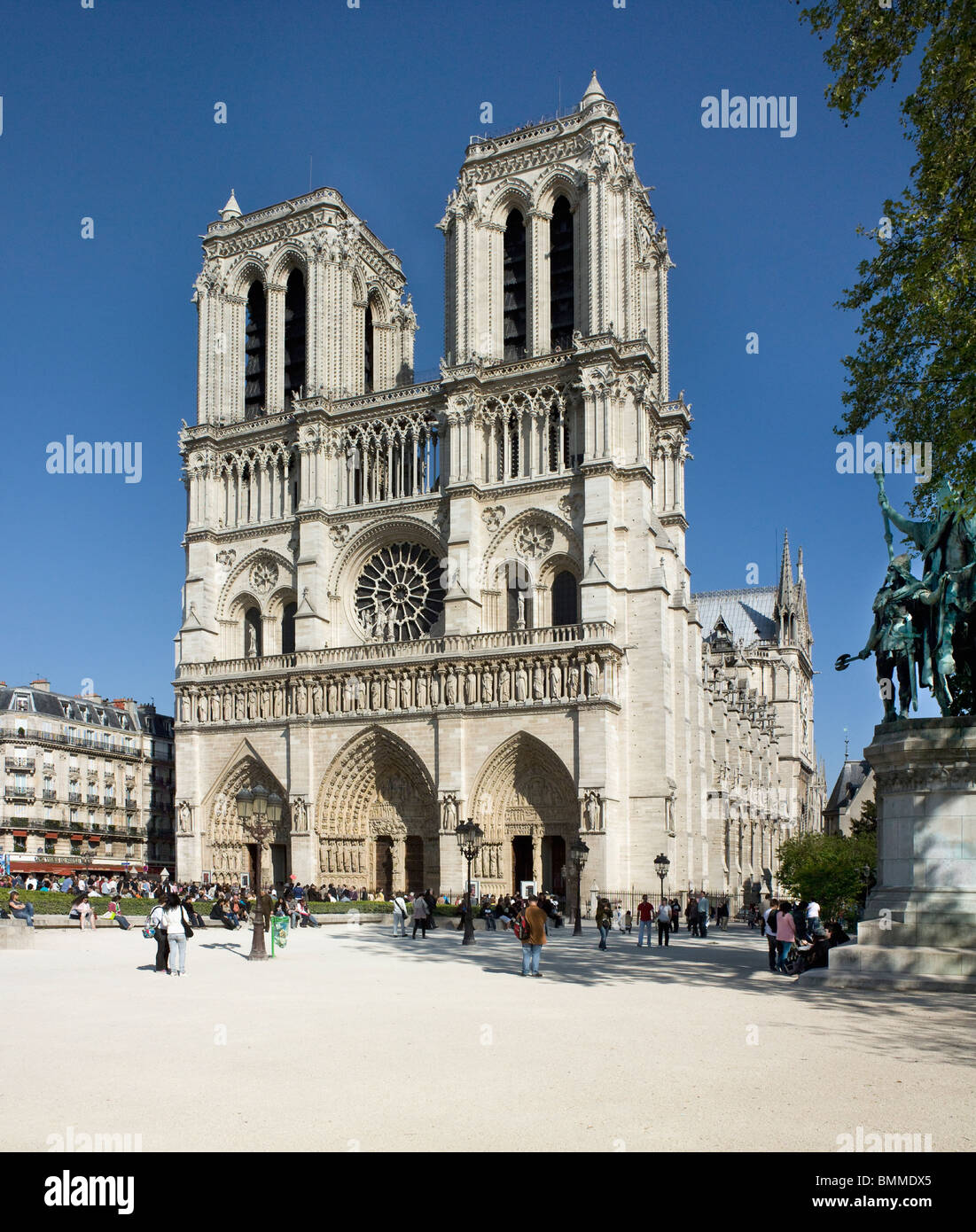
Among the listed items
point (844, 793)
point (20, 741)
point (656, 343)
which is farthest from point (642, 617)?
point (844, 793)

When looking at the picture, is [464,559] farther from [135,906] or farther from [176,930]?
[176,930]

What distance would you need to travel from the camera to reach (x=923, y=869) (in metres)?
15.0

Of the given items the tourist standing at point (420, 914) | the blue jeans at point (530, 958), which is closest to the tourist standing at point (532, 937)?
the blue jeans at point (530, 958)

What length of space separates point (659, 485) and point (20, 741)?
30.9 m

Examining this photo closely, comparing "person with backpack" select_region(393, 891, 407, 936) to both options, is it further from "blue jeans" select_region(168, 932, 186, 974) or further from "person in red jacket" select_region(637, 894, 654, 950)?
"blue jeans" select_region(168, 932, 186, 974)

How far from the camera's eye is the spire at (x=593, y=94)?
3978 centimetres

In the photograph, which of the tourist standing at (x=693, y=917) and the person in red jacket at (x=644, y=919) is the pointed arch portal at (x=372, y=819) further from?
the person in red jacket at (x=644, y=919)

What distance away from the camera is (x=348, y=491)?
1674 inches

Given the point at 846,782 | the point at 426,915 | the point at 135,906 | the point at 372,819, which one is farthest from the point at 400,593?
the point at 846,782

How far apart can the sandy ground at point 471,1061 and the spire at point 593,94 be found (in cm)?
3243

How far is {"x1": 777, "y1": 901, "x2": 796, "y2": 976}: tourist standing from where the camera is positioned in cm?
1739

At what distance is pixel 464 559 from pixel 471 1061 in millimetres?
29407

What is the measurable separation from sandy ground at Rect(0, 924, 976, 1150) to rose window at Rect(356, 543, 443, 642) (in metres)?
23.8
